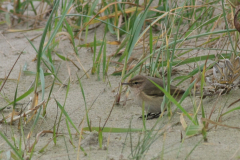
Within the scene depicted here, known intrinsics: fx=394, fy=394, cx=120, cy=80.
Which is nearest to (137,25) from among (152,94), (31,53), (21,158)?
(152,94)

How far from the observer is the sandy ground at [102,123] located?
2629mm

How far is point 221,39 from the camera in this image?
4.11m

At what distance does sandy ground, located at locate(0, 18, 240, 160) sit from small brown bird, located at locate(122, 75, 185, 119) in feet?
0.46

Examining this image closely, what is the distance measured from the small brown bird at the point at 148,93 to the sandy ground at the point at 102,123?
0.46 feet

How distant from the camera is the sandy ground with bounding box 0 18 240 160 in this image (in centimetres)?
263

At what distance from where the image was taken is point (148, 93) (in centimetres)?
401

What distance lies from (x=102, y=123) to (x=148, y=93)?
0.74 metres

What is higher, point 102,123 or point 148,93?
point 148,93

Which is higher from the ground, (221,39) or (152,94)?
(221,39)

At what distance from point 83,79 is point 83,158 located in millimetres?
1870

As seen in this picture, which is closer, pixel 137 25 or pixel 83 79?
pixel 137 25

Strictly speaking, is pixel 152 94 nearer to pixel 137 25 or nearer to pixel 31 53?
pixel 137 25

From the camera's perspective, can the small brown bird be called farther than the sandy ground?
Yes

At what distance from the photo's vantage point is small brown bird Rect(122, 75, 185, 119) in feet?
12.6
